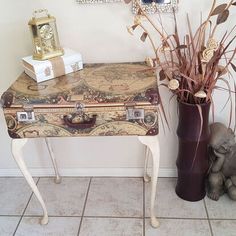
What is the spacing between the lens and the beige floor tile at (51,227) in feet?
5.02

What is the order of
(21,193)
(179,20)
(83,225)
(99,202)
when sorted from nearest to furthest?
(179,20)
(83,225)
(99,202)
(21,193)

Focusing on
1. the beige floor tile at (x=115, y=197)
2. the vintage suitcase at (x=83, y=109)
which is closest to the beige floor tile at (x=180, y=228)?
the beige floor tile at (x=115, y=197)

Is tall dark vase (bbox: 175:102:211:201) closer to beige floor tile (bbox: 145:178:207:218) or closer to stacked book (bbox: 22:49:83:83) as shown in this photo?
beige floor tile (bbox: 145:178:207:218)

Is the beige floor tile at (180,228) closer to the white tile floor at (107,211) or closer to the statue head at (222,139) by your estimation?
the white tile floor at (107,211)

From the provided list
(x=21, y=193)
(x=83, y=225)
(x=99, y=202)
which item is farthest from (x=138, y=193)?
(x=21, y=193)

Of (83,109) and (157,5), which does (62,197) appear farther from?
(157,5)

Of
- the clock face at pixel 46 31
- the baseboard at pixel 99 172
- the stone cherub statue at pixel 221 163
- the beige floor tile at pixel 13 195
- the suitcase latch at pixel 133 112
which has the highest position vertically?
the clock face at pixel 46 31

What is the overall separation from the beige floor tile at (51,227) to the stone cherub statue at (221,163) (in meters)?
0.75

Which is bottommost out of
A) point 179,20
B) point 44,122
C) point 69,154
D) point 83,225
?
point 83,225

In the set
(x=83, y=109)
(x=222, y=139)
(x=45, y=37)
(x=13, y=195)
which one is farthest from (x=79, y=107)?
(x=13, y=195)

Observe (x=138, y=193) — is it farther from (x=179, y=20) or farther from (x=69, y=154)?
(x=179, y=20)

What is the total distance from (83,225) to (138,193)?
37cm

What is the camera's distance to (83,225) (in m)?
1.56

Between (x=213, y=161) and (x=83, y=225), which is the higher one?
(x=213, y=161)
